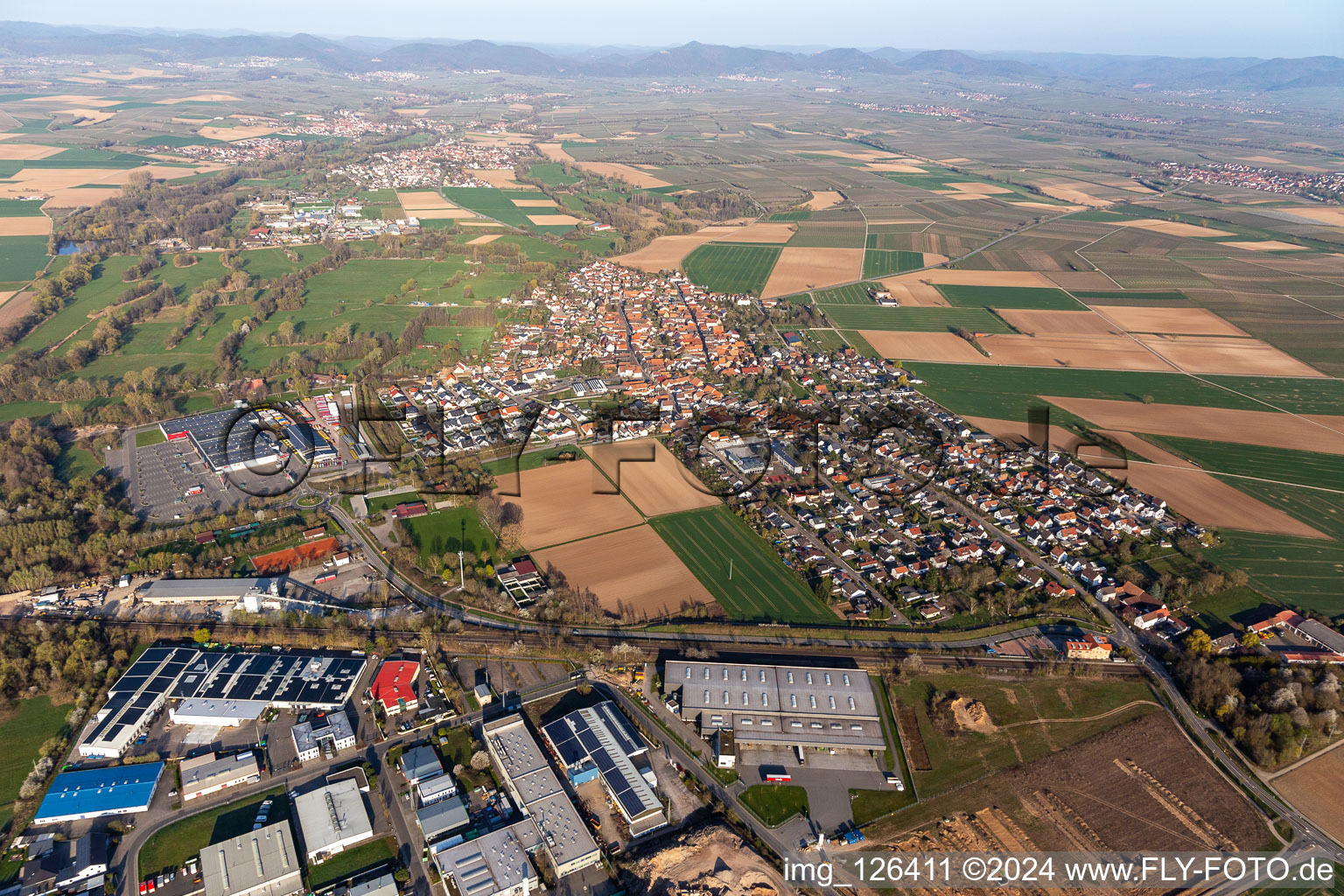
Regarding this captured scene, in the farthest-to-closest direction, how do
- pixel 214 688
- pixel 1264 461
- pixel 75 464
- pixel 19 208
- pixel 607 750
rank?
pixel 19 208
pixel 1264 461
pixel 75 464
pixel 214 688
pixel 607 750

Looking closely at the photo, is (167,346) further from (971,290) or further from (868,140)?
(868,140)

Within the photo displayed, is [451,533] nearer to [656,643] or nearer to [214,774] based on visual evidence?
[656,643]

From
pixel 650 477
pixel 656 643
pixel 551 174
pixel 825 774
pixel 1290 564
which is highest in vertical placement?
pixel 551 174

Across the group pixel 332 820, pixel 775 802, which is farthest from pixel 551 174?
pixel 775 802

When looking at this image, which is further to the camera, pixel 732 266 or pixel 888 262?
pixel 888 262

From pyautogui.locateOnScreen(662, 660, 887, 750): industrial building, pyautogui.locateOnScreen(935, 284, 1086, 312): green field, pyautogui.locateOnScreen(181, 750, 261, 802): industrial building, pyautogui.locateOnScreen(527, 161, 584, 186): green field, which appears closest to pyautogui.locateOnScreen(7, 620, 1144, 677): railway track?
pyautogui.locateOnScreen(662, 660, 887, 750): industrial building

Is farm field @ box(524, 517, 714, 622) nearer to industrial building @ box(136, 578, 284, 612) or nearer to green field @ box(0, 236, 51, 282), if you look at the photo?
industrial building @ box(136, 578, 284, 612)
